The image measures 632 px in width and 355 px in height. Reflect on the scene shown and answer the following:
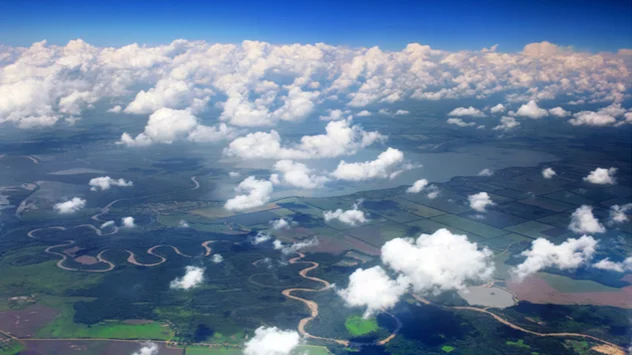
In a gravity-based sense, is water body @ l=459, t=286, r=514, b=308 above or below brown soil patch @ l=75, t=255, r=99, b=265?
above

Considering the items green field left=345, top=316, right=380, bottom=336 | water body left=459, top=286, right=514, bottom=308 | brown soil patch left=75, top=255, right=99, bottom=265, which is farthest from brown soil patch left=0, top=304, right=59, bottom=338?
water body left=459, top=286, right=514, bottom=308

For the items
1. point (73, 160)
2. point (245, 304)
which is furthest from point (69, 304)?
point (73, 160)

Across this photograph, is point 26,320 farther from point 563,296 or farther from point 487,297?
point 563,296

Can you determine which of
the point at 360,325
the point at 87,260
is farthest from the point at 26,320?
the point at 360,325

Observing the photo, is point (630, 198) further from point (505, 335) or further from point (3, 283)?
point (3, 283)

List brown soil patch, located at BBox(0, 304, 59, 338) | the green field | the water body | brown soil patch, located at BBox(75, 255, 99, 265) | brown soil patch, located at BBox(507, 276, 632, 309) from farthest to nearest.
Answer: brown soil patch, located at BBox(75, 255, 99, 265)
brown soil patch, located at BBox(507, 276, 632, 309)
the water body
the green field
brown soil patch, located at BBox(0, 304, 59, 338)

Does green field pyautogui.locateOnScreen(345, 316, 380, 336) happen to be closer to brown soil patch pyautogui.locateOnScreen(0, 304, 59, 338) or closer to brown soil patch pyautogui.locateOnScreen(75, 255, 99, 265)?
brown soil patch pyautogui.locateOnScreen(0, 304, 59, 338)
